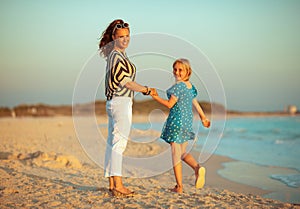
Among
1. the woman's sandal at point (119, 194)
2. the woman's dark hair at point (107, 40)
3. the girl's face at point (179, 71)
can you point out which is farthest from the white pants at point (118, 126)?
the girl's face at point (179, 71)

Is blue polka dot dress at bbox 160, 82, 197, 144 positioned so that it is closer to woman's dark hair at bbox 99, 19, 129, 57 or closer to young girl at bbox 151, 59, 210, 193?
young girl at bbox 151, 59, 210, 193

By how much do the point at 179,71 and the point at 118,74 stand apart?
844 mm

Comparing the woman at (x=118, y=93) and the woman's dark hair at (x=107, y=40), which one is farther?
the woman's dark hair at (x=107, y=40)

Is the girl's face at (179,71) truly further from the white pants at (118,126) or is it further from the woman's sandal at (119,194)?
the woman's sandal at (119,194)

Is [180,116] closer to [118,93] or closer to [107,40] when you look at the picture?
[118,93]

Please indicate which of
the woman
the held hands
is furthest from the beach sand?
the held hands

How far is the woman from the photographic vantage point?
4168mm

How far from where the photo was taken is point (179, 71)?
15.3 ft

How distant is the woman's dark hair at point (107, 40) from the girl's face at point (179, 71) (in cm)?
81

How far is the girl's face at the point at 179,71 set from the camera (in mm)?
4641

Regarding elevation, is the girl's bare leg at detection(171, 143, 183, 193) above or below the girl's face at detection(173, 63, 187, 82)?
below

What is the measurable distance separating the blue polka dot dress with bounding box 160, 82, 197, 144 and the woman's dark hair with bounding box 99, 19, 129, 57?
33.4 inches

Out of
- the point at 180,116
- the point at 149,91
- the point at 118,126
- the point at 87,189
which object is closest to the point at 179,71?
the point at 180,116

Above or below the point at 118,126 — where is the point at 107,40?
above
